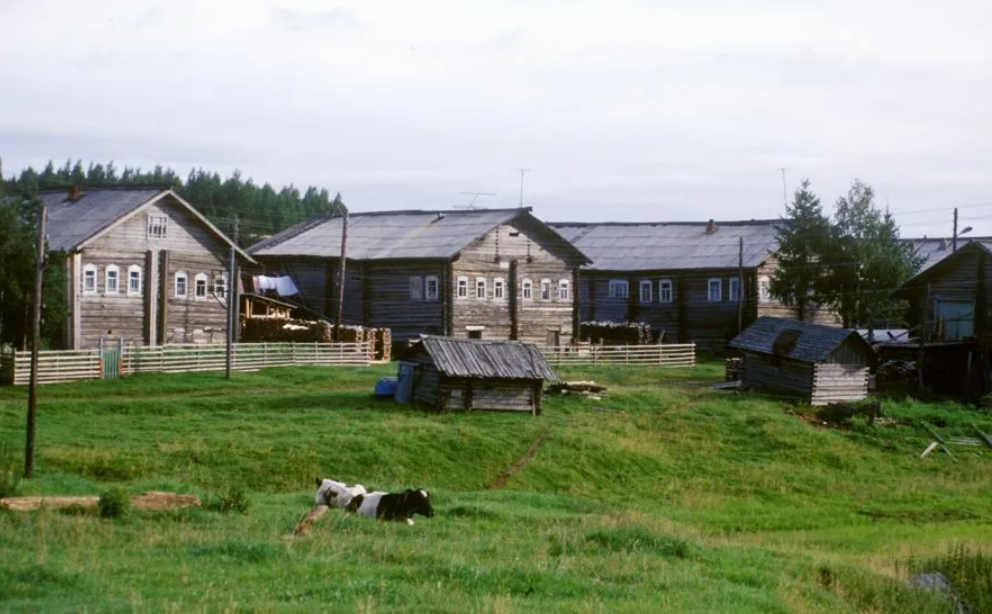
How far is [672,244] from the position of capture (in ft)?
262

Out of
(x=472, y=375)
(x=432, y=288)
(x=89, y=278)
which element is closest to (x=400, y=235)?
(x=432, y=288)

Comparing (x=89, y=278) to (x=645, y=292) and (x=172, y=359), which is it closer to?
(x=172, y=359)

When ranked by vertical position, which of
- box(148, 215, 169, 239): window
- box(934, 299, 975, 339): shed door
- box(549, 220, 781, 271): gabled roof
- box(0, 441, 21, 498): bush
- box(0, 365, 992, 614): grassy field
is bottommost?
box(0, 365, 992, 614): grassy field

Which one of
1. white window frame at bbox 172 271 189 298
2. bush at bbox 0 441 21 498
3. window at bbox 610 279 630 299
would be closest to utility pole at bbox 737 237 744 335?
window at bbox 610 279 630 299

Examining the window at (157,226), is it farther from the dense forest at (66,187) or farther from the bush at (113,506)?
the bush at (113,506)

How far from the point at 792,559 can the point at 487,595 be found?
28.9 ft

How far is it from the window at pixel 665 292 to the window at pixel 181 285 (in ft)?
99.1

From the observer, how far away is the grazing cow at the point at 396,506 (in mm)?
24531

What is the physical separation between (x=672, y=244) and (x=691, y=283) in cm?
504

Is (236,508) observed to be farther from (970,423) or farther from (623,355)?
(623,355)

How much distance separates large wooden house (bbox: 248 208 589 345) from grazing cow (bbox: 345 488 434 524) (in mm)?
39468

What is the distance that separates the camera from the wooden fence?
63219mm

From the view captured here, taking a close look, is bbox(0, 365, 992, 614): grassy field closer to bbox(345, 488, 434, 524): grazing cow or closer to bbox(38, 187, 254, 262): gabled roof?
bbox(345, 488, 434, 524): grazing cow

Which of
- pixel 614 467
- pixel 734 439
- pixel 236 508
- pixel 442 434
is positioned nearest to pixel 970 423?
pixel 734 439
